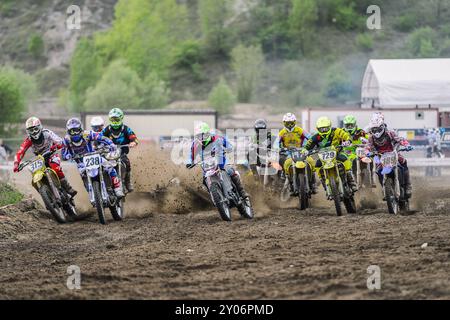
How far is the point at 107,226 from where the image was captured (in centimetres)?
1662

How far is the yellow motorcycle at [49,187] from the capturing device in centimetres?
1686

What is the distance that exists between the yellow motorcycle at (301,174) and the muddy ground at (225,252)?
33 centimetres

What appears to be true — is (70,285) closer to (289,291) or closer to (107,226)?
(289,291)

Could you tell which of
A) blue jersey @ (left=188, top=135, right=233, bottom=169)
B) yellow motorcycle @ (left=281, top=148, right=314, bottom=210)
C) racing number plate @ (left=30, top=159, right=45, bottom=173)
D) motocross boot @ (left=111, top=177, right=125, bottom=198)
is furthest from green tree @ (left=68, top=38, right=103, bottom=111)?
blue jersey @ (left=188, top=135, right=233, bottom=169)

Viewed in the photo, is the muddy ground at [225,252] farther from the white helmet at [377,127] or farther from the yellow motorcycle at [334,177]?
the white helmet at [377,127]

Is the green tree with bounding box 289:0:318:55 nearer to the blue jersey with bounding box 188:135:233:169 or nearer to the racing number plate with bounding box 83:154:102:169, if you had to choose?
the blue jersey with bounding box 188:135:233:169

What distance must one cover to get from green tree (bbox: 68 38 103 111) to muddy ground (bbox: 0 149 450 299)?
217 ft

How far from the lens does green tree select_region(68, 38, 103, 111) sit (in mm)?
84500

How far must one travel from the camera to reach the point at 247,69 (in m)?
87.0

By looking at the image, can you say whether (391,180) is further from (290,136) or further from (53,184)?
(53,184)

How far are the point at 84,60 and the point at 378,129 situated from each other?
7216cm

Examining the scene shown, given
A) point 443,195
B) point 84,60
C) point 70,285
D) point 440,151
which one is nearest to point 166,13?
point 84,60

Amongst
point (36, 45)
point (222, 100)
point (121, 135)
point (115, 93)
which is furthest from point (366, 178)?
point (36, 45)

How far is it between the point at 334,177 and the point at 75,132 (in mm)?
4714
